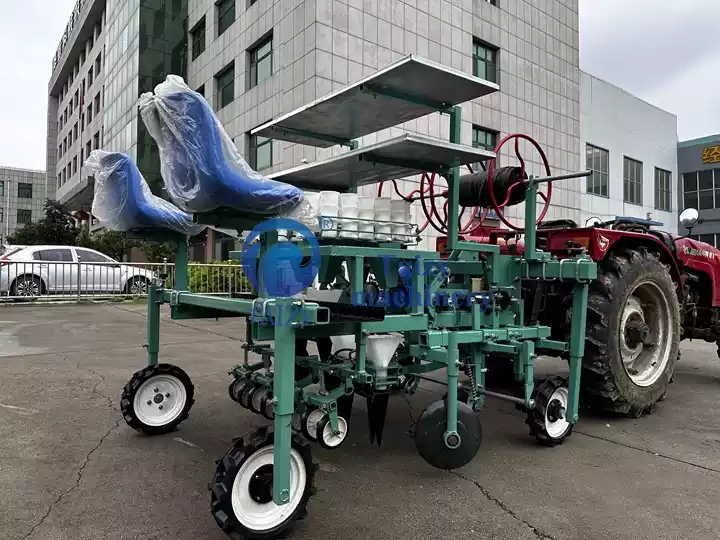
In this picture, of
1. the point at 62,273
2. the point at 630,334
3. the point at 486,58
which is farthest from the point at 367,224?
the point at 486,58

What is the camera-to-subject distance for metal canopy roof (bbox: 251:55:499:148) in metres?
3.43

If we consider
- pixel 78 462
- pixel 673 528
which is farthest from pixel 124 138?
pixel 673 528

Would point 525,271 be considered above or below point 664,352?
above

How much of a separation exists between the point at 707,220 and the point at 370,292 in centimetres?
3592

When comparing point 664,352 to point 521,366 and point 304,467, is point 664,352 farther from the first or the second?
point 304,467

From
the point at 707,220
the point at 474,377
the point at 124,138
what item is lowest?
the point at 474,377

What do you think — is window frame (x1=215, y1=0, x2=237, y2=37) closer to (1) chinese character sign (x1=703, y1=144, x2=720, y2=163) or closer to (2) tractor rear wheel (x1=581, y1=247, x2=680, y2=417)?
(2) tractor rear wheel (x1=581, y1=247, x2=680, y2=417)

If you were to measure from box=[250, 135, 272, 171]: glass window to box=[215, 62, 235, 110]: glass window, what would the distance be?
10.7ft

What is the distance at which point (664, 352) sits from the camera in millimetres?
5227

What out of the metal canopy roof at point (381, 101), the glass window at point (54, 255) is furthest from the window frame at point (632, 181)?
the metal canopy roof at point (381, 101)

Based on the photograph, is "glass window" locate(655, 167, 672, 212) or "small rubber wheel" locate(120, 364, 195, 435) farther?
"glass window" locate(655, 167, 672, 212)

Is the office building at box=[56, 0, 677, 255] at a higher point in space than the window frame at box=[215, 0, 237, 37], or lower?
lower

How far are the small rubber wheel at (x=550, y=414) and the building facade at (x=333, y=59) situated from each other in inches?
403

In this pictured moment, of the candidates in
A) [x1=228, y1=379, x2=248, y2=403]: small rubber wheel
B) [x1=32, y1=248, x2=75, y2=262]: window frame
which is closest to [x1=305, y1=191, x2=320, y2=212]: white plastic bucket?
[x1=228, y1=379, x2=248, y2=403]: small rubber wheel
